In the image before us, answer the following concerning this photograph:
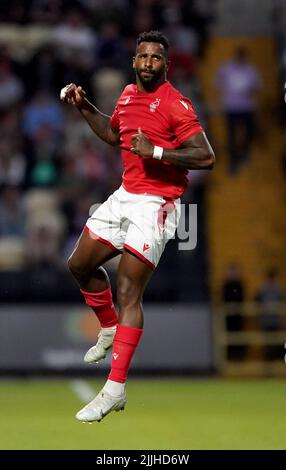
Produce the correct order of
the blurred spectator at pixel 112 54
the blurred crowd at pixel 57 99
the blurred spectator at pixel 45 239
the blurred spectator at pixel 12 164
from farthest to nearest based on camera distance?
the blurred spectator at pixel 112 54 < the blurred spectator at pixel 12 164 < the blurred crowd at pixel 57 99 < the blurred spectator at pixel 45 239

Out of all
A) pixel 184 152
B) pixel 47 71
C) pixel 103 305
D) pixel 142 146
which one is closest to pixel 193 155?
pixel 184 152

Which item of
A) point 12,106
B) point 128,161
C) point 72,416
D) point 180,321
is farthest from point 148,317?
point 128,161

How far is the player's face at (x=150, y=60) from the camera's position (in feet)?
29.8

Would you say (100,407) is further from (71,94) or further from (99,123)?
(71,94)

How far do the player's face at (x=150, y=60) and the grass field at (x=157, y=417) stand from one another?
325 cm

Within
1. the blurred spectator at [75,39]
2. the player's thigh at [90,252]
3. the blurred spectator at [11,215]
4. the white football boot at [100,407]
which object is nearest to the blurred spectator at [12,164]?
the blurred spectator at [11,215]

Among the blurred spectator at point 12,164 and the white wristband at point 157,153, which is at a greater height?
the blurred spectator at point 12,164

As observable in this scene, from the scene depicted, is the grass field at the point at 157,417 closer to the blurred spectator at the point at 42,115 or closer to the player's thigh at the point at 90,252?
the player's thigh at the point at 90,252

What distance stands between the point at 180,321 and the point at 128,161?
9.39 m

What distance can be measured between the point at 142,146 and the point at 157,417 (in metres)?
5.47

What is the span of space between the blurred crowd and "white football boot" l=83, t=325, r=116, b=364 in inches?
327

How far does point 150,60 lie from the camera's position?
29.9 feet

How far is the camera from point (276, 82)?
21.5 metres

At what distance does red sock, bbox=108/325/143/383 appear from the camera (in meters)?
9.39
